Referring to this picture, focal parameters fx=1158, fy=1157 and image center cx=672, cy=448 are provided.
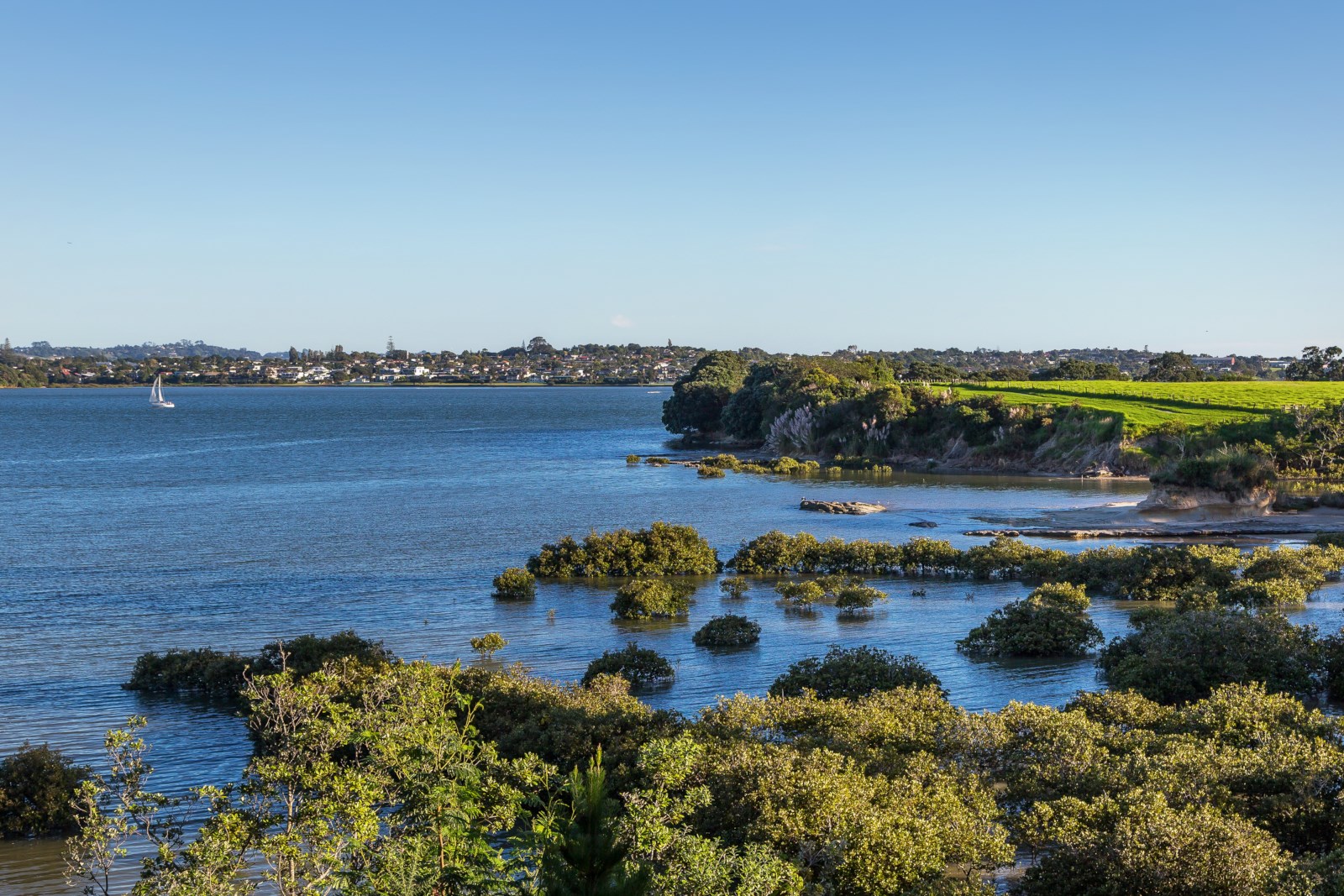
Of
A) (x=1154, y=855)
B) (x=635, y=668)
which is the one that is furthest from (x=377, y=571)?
(x=1154, y=855)

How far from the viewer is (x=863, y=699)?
21656 millimetres

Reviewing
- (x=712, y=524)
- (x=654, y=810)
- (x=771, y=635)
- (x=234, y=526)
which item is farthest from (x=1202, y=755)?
(x=234, y=526)

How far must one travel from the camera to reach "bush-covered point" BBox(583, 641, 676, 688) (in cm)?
2812

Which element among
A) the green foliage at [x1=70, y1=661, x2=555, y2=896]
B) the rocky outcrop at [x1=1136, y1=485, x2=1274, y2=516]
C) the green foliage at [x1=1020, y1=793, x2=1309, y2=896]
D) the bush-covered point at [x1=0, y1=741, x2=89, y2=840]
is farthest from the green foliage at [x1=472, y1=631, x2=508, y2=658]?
the rocky outcrop at [x1=1136, y1=485, x2=1274, y2=516]

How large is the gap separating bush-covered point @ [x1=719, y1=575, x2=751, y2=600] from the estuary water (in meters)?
0.57

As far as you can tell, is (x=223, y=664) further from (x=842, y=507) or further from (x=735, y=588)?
(x=842, y=507)

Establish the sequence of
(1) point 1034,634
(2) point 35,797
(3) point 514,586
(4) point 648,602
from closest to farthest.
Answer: (2) point 35,797 < (1) point 1034,634 < (4) point 648,602 < (3) point 514,586

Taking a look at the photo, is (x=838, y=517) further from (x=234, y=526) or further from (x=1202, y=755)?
(x=1202, y=755)

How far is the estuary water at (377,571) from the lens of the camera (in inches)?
1097

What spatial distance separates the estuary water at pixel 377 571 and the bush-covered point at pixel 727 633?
533mm

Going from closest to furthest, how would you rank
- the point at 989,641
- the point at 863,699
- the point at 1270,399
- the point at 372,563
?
the point at 863,699 → the point at 989,641 → the point at 372,563 → the point at 1270,399

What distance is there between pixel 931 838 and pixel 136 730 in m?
18.2

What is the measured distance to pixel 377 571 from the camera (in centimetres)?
4628

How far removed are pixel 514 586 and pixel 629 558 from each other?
6.08m
